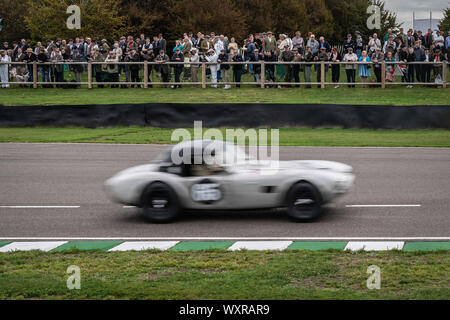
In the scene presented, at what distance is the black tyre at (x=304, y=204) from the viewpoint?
10.2m

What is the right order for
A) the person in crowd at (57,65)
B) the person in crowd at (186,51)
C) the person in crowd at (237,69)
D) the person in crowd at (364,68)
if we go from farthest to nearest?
the person in crowd at (57,65) < the person in crowd at (186,51) < the person in crowd at (237,69) < the person in crowd at (364,68)

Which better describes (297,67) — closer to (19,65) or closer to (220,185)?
(19,65)

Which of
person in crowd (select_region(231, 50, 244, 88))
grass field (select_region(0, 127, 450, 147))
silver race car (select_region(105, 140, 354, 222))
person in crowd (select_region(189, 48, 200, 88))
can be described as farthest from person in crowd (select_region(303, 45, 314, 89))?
silver race car (select_region(105, 140, 354, 222))

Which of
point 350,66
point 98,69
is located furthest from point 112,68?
point 350,66

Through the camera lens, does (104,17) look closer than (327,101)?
No

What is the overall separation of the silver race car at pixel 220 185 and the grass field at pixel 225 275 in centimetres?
174

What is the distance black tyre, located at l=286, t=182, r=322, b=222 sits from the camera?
33.6 ft

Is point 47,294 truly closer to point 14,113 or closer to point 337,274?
point 337,274

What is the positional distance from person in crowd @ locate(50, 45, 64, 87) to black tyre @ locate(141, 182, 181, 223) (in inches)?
798

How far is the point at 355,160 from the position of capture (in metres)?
17.0

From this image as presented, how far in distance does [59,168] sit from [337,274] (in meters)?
9.82

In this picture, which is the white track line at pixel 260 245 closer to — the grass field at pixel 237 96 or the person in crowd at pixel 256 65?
the grass field at pixel 237 96

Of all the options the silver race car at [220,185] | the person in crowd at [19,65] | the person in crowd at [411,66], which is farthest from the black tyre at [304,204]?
the person in crowd at [19,65]
